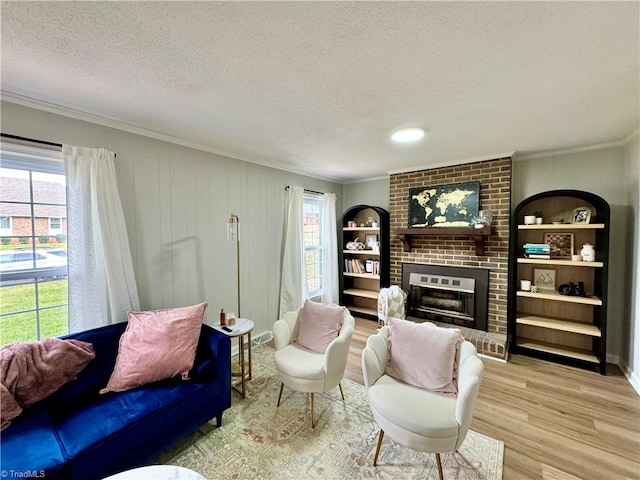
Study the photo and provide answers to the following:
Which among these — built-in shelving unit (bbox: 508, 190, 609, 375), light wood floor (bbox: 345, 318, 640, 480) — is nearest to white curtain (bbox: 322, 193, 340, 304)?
light wood floor (bbox: 345, 318, 640, 480)

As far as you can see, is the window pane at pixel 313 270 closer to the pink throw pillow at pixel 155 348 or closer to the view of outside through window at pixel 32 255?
the pink throw pillow at pixel 155 348

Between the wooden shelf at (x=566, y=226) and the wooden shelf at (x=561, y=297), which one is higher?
the wooden shelf at (x=566, y=226)

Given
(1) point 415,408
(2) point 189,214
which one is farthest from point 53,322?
(1) point 415,408

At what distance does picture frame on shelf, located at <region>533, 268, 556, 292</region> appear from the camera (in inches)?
122

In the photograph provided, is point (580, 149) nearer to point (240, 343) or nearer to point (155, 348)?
point (240, 343)

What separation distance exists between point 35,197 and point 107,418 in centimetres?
164

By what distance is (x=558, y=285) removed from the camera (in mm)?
3072

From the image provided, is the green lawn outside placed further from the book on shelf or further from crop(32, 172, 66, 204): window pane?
the book on shelf

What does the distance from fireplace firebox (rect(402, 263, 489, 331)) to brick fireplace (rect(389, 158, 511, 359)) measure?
0.24 feet

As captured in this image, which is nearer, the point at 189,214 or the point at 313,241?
the point at 189,214

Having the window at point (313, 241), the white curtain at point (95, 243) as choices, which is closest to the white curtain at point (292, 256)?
the window at point (313, 241)

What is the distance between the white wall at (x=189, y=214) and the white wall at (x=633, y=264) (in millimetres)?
3733

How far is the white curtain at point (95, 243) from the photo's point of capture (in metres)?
1.95

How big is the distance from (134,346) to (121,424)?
51 cm
